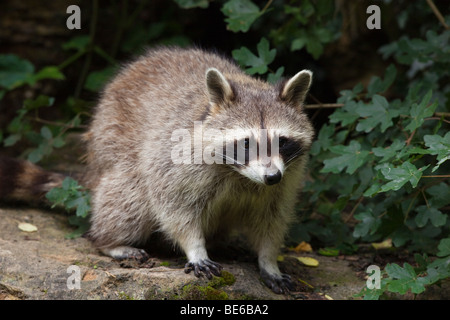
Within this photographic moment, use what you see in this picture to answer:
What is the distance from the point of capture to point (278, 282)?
17.6 ft

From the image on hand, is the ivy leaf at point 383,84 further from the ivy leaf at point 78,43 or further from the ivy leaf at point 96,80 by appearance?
the ivy leaf at point 78,43

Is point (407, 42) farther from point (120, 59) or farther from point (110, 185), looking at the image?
point (120, 59)

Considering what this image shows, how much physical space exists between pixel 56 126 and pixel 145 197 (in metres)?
2.58

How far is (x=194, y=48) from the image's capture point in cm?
691

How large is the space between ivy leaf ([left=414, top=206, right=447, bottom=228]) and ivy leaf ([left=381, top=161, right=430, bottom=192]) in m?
0.92

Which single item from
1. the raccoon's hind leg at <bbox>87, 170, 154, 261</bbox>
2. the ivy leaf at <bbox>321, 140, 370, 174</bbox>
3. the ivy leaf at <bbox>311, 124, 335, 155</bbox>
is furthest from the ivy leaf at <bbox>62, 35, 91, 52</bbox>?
the ivy leaf at <bbox>321, 140, 370, 174</bbox>

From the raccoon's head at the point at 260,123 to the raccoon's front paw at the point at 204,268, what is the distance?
3.06 feet

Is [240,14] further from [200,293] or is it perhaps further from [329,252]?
[200,293]

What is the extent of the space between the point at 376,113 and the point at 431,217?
3.83 ft

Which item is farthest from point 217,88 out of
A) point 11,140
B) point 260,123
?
point 11,140

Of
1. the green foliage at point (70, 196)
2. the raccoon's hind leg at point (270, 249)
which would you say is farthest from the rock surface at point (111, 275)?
the green foliage at point (70, 196)

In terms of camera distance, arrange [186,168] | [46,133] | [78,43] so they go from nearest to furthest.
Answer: [186,168]
[46,133]
[78,43]

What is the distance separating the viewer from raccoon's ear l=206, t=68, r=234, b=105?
4.98 m

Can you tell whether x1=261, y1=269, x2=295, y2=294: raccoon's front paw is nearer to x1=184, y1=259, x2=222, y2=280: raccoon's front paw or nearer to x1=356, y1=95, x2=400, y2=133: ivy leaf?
x1=184, y1=259, x2=222, y2=280: raccoon's front paw
